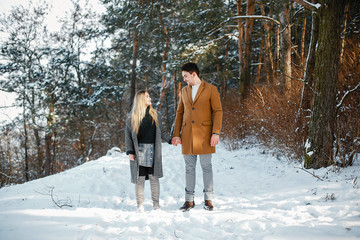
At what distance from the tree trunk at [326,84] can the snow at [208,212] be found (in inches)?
14.4

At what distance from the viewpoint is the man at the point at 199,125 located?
296cm

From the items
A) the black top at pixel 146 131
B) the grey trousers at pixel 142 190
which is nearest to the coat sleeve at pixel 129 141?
the black top at pixel 146 131

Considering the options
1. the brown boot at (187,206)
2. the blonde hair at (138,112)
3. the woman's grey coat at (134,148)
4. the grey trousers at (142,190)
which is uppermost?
the blonde hair at (138,112)

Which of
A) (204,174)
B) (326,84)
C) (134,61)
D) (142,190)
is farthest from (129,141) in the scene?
(134,61)

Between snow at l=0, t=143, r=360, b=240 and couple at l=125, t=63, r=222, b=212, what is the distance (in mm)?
409

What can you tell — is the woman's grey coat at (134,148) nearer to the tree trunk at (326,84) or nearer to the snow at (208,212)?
the snow at (208,212)

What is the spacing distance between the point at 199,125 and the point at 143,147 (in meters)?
0.84

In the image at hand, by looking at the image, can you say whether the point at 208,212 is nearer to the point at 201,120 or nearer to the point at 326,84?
the point at 201,120

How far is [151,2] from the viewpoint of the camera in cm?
1245

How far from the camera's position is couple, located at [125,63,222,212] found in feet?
9.77

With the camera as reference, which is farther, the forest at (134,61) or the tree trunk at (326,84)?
the forest at (134,61)

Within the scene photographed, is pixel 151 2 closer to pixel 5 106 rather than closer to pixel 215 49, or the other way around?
pixel 215 49

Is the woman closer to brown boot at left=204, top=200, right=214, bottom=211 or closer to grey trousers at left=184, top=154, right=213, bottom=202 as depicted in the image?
grey trousers at left=184, top=154, right=213, bottom=202

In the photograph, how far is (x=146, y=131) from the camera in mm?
3152
